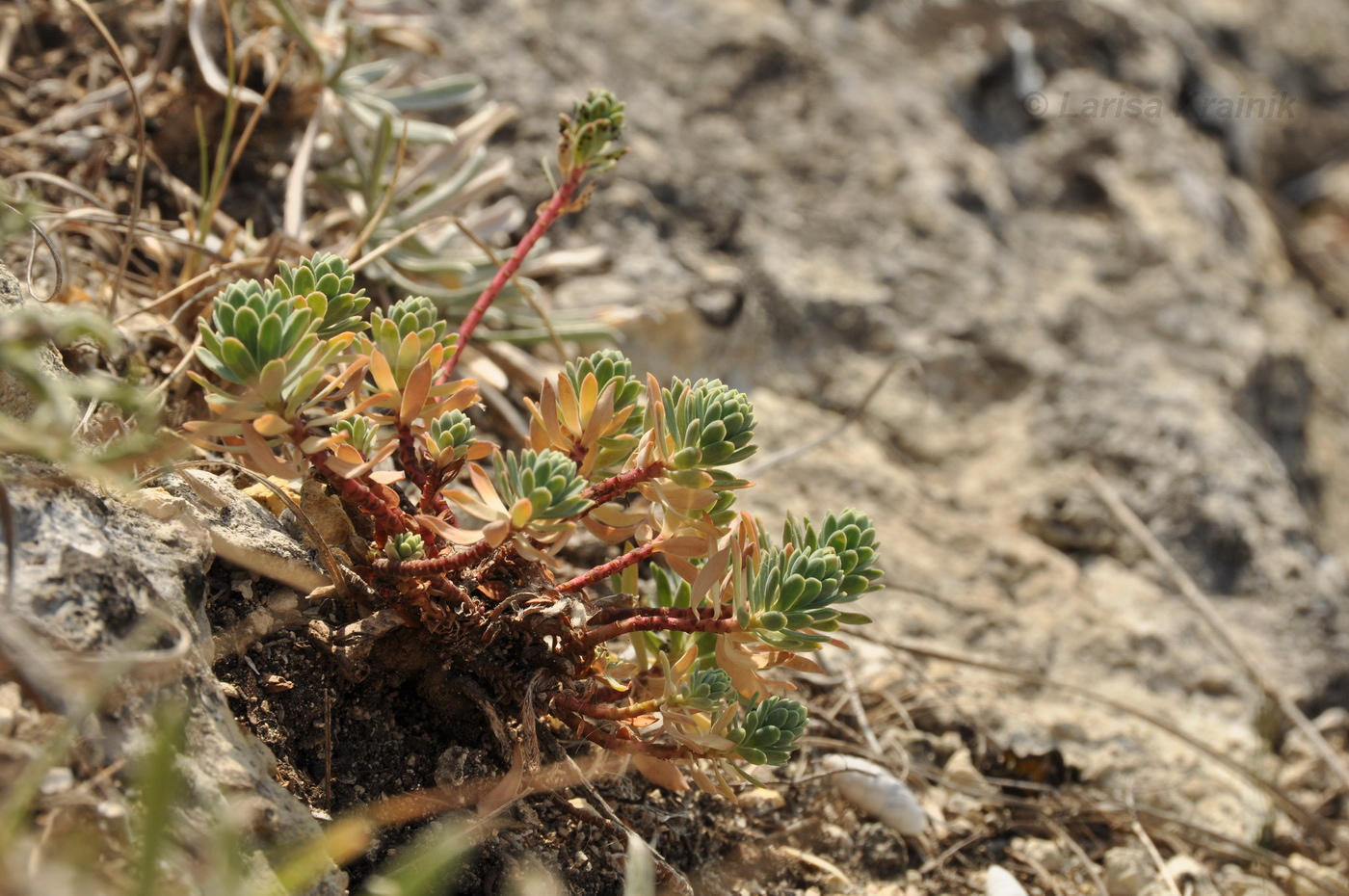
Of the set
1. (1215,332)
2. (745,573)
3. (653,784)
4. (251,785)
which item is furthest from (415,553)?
(1215,332)

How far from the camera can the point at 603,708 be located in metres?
1.42

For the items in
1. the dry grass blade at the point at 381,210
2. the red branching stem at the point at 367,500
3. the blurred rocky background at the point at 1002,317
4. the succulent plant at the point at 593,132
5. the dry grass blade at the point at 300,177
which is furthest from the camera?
the blurred rocky background at the point at 1002,317

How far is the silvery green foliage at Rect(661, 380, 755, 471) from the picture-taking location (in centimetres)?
125

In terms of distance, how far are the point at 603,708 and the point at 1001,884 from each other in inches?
33.8

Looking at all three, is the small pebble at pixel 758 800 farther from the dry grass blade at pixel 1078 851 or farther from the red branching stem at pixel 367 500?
the red branching stem at pixel 367 500

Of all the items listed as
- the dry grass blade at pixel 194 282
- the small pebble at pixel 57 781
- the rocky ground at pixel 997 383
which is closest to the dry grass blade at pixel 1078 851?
the rocky ground at pixel 997 383

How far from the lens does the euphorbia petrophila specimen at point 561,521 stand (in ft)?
3.95

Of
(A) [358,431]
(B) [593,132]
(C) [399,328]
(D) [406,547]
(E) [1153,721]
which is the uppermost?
(B) [593,132]

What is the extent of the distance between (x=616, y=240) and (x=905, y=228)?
100 centimetres

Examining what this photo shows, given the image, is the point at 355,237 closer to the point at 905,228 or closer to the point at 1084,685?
the point at 905,228

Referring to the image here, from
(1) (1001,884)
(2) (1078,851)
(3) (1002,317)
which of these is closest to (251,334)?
(1) (1001,884)

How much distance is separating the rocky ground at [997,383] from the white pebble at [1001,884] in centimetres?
5

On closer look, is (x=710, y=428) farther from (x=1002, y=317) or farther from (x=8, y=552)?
(x=1002, y=317)

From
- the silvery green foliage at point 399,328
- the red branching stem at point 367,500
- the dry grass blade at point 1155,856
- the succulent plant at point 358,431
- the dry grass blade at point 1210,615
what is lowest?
the dry grass blade at point 1155,856
